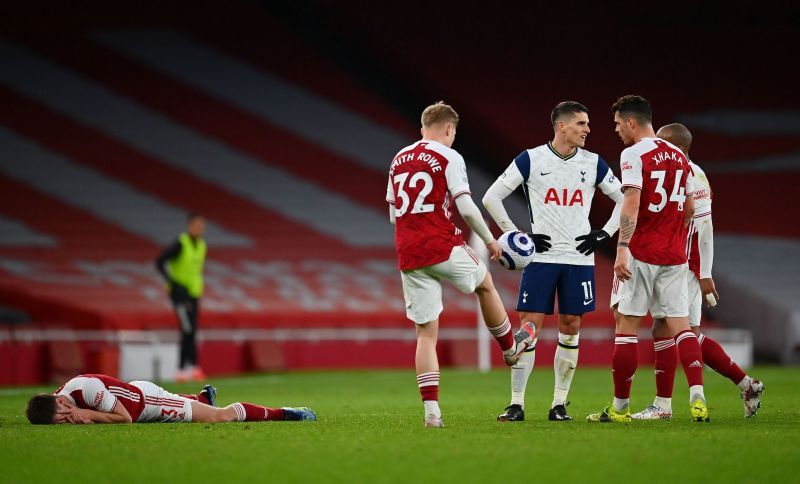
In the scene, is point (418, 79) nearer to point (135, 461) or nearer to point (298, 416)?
point (298, 416)

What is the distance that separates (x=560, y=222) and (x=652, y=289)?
2.46 feet

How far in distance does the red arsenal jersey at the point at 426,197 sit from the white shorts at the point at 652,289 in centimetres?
129

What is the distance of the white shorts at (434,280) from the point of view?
7277 mm

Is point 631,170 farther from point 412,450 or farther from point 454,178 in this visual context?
point 412,450

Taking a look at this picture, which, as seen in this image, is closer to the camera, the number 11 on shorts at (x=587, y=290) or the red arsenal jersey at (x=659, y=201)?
the red arsenal jersey at (x=659, y=201)

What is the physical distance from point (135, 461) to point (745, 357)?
15.1 metres

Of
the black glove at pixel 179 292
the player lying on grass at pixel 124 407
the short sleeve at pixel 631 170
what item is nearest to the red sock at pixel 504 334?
the short sleeve at pixel 631 170

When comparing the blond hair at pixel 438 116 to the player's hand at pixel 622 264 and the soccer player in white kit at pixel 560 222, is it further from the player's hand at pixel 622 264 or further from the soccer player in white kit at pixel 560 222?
the player's hand at pixel 622 264

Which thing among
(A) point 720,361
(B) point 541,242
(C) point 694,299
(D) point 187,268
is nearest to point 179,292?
(D) point 187,268

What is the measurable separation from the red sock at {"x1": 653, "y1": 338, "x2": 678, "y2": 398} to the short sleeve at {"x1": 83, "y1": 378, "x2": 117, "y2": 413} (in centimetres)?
355

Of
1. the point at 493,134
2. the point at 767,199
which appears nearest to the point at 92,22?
the point at 493,134

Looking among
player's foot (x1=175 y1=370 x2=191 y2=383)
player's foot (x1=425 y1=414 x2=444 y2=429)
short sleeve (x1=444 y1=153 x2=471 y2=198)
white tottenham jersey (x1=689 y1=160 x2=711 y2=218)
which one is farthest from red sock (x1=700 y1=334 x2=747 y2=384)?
player's foot (x1=175 y1=370 x2=191 y2=383)

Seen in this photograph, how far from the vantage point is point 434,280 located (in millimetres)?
7375

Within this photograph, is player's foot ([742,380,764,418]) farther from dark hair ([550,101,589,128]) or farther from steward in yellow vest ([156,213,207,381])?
steward in yellow vest ([156,213,207,381])
